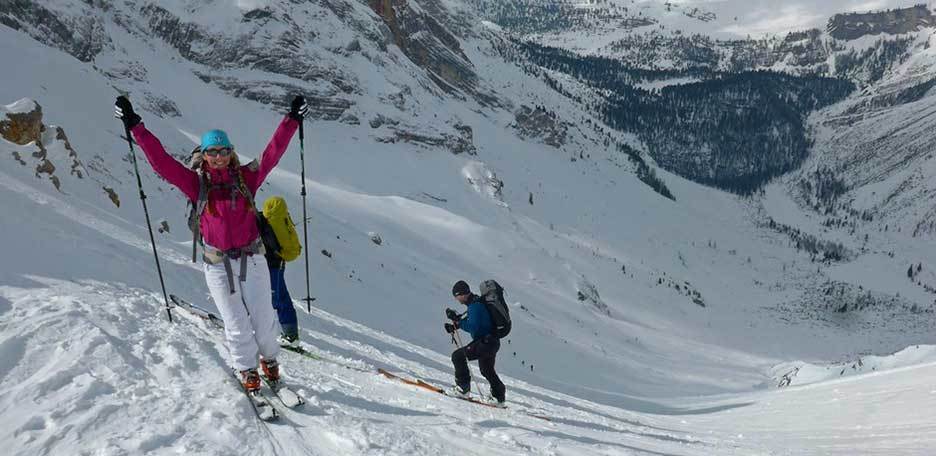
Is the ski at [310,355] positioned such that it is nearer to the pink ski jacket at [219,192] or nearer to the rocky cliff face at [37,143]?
the pink ski jacket at [219,192]

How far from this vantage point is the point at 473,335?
342 inches

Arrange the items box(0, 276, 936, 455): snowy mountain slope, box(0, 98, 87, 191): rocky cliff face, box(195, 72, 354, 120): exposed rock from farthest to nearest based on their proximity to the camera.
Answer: box(195, 72, 354, 120): exposed rock → box(0, 98, 87, 191): rocky cliff face → box(0, 276, 936, 455): snowy mountain slope

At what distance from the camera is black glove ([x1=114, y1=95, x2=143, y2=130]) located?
5352mm

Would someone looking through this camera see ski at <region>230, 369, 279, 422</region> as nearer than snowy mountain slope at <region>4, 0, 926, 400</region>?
Yes

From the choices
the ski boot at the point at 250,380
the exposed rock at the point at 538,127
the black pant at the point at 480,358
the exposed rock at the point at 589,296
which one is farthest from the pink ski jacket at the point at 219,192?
the exposed rock at the point at 538,127

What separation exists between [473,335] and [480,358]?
1.18 ft

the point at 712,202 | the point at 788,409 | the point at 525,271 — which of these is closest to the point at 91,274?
the point at 788,409

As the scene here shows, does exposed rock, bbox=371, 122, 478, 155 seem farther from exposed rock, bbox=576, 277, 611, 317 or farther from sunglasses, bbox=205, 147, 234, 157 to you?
sunglasses, bbox=205, 147, 234, 157

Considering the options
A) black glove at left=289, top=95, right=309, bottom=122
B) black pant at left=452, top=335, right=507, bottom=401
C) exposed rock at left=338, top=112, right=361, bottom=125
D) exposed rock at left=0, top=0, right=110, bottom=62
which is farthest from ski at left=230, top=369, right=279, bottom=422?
exposed rock at left=338, top=112, right=361, bottom=125

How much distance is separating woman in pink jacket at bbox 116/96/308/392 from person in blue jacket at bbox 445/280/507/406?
3264 mm

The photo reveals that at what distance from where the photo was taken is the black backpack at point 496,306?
27.8 ft

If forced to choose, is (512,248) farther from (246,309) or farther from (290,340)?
(246,309)

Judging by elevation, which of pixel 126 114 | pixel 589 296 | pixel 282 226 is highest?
pixel 126 114

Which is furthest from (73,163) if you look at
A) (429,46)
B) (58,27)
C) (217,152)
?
(429,46)
